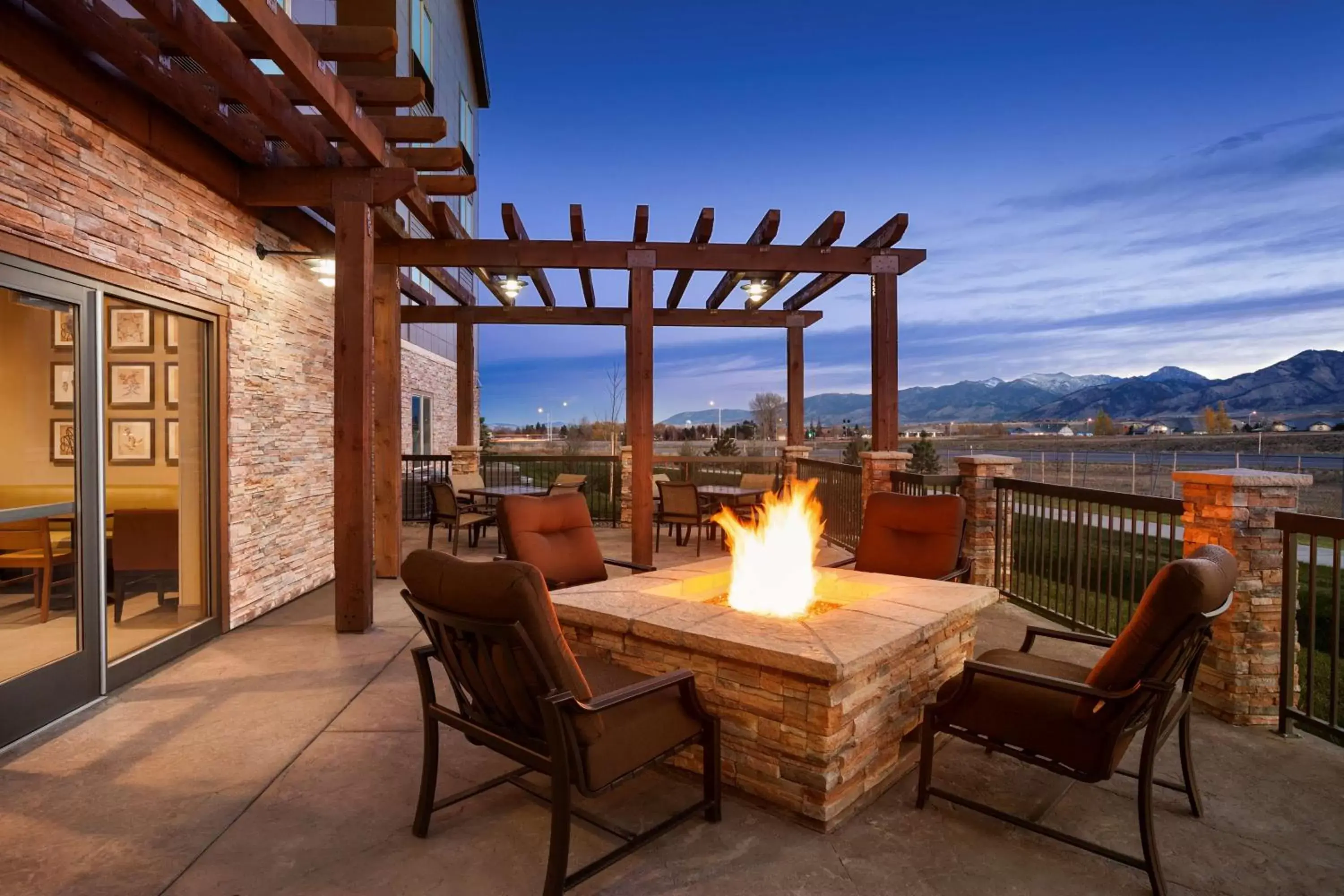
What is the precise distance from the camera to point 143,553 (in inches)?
147

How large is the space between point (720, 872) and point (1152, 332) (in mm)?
96415

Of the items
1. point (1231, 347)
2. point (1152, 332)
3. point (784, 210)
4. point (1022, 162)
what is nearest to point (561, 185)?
point (784, 210)

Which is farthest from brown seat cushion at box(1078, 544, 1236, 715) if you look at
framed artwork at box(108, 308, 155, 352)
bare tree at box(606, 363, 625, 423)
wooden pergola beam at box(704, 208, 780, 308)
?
bare tree at box(606, 363, 625, 423)

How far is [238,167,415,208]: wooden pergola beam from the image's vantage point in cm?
418

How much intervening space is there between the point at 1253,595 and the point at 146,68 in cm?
532

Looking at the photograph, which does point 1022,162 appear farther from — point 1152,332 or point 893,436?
point 1152,332

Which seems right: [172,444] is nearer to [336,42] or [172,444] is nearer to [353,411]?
[353,411]

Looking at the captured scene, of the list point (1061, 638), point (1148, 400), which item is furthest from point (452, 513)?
point (1148, 400)

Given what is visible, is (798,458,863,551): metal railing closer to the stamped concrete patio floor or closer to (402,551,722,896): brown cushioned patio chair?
the stamped concrete patio floor

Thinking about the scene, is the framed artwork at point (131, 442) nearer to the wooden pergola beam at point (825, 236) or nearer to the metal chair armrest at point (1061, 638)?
the metal chair armrest at point (1061, 638)

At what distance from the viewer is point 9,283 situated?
267 cm

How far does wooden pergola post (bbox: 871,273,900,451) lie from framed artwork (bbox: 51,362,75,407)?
18.2 ft

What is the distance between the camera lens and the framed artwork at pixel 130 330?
339cm

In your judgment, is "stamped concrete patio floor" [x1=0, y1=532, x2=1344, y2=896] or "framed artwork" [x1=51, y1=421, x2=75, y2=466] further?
"framed artwork" [x1=51, y1=421, x2=75, y2=466]
